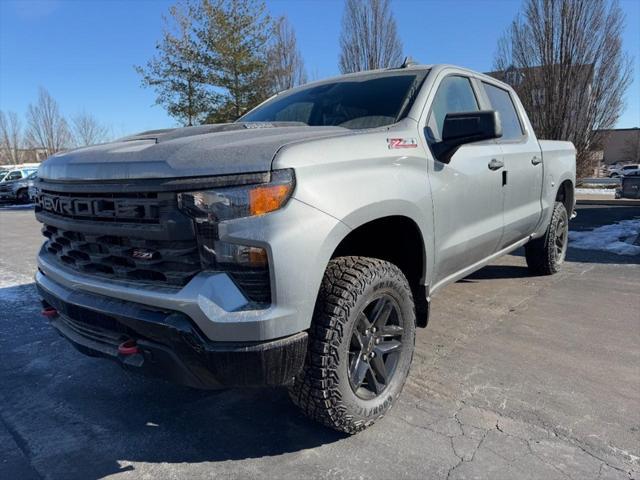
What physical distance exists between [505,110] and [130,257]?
3603mm

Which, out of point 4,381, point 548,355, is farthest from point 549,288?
point 4,381

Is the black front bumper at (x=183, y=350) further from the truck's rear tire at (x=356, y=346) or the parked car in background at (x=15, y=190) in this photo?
the parked car in background at (x=15, y=190)

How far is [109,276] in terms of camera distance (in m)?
2.34

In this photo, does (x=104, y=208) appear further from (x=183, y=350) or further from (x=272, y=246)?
(x=272, y=246)

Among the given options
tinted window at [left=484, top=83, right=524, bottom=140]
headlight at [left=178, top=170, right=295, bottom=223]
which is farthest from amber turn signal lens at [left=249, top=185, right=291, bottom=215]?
tinted window at [left=484, top=83, right=524, bottom=140]

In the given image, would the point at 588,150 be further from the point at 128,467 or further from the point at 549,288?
the point at 128,467

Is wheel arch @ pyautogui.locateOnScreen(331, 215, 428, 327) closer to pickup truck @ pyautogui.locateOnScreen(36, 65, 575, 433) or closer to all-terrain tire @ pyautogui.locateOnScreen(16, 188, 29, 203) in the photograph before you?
pickup truck @ pyautogui.locateOnScreen(36, 65, 575, 433)

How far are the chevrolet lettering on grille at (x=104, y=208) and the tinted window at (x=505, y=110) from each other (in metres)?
3.12

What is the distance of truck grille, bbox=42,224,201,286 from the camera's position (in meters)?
2.05

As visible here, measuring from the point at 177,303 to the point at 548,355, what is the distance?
2.68m

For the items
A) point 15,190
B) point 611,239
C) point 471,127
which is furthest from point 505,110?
point 15,190

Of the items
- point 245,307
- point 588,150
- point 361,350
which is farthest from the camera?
point 588,150

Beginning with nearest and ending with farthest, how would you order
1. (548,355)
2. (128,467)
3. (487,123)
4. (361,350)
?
1. (128,467)
2. (361,350)
3. (487,123)
4. (548,355)

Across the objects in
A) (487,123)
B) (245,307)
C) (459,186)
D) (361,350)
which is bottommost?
(361,350)
